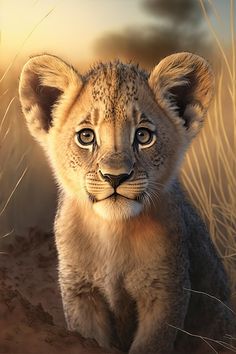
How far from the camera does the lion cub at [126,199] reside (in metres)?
6.07

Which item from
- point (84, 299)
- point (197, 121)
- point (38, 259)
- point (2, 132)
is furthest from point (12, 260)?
point (197, 121)

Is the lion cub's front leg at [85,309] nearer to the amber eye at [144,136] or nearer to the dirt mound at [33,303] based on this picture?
the dirt mound at [33,303]

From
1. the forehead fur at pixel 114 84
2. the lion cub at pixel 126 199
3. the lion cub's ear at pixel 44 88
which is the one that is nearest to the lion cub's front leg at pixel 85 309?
the lion cub at pixel 126 199

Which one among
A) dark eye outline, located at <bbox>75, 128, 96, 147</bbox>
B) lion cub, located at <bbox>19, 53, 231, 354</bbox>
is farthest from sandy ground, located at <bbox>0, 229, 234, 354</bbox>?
dark eye outline, located at <bbox>75, 128, 96, 147</bbox>

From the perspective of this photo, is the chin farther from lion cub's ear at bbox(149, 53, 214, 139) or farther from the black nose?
lion cub's ear at bbox(149, 53, 214, 139)

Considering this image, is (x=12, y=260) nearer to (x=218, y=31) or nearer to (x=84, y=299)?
(x=84, y=299)

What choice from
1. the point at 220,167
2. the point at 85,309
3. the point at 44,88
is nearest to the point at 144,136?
the point at 44,88

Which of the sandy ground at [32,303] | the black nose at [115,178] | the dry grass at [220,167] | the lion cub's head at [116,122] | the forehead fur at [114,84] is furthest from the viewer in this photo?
the dry grass at [220,167]

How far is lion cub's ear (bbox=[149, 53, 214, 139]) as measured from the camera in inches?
250

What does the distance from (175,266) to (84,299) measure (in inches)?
26.6

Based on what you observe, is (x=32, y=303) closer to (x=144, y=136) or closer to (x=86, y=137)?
(x=86, y=137)

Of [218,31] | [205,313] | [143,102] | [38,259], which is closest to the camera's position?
[143,102]

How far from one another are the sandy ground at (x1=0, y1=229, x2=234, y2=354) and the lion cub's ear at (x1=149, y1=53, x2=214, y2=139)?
5.48ft

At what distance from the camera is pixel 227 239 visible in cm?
795
